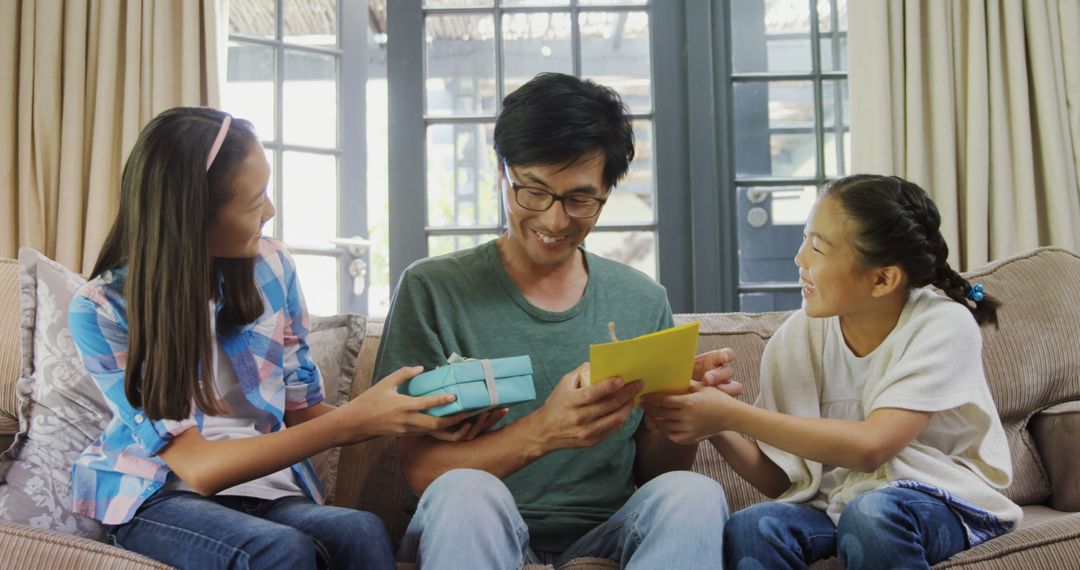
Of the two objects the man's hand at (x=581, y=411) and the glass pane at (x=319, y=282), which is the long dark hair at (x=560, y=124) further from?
the glass pane at (x=319, y=282)

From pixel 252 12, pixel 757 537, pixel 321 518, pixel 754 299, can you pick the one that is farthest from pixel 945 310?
pixel 252 12

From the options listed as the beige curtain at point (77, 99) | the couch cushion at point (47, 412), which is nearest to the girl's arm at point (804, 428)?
the couch cushion at point (47, 412)

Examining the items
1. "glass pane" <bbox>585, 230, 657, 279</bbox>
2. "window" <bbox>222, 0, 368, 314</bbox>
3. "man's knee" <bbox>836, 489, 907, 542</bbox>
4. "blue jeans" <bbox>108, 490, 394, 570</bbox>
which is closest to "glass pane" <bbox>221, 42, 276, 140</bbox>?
"window" <bbox>222, 0, 368, 314</bbox>

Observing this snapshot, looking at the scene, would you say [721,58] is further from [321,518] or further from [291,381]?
[321,518]

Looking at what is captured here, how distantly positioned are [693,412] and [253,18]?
2556 millimetres

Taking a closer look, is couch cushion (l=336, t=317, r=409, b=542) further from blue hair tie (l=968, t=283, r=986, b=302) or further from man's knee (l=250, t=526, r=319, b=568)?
blue hair tie (l=968, t=283, r=986, b=302)

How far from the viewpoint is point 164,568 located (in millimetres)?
1285

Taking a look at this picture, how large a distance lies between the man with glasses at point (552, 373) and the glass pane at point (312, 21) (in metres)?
2.10

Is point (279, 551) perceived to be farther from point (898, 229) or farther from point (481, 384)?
point (898, 229)

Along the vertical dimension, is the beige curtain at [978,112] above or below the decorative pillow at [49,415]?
above

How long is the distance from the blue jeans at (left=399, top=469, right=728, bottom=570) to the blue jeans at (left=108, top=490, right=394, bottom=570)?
0.08 m

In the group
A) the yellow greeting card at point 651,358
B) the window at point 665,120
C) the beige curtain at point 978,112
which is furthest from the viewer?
the window at point 665,120

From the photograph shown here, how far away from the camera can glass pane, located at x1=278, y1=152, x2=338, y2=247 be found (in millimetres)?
3398

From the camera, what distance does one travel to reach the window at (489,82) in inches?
124
